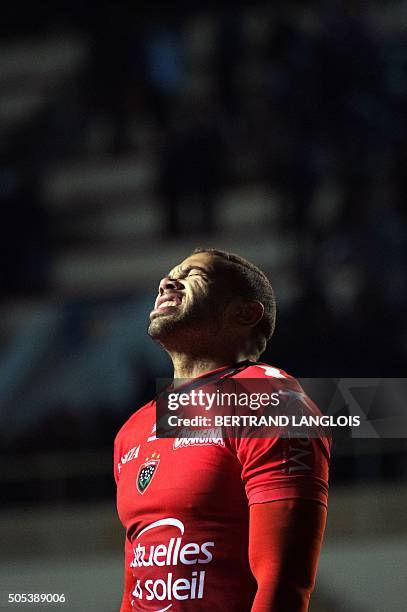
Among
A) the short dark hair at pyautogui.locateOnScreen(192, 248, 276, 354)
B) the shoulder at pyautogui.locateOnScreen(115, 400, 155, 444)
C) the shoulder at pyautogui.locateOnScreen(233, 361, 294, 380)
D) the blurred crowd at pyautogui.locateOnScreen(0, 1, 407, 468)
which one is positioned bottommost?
the shoulder at pyautogui.locateOnScreen(115, 400, 155, 444)

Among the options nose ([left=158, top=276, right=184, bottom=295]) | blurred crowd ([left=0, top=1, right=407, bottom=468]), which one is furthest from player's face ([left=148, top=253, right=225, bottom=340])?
blurred crowd ([left=0, top=1, right=407, bottom=468])

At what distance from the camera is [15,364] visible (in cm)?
669

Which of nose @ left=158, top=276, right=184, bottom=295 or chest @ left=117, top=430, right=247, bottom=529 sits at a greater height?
nose @ left=158, top=276, right=184, bottom=295

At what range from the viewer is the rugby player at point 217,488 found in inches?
49.3

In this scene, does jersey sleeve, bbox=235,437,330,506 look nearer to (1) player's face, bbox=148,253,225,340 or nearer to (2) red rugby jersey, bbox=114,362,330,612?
(2) red rugby jersey, bbox=114,362,330,612

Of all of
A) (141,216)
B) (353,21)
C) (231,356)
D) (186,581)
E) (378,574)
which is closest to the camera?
(186,581)

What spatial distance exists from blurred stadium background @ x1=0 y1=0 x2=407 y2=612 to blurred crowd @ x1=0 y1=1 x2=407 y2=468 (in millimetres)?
15

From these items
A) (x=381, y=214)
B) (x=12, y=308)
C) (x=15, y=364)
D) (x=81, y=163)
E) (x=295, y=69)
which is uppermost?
(x=295, y=69)

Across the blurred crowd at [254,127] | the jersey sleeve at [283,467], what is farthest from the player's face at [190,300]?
the blurred crowd at [254,127]

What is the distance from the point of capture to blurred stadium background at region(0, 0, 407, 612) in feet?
20.7

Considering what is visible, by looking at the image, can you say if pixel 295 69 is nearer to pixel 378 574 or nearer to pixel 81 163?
pixel 81 163

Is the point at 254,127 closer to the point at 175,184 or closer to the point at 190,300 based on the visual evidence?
the point at 175,184

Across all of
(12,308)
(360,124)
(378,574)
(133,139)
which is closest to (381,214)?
(360,124)

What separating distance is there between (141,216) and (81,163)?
0.80 metres
